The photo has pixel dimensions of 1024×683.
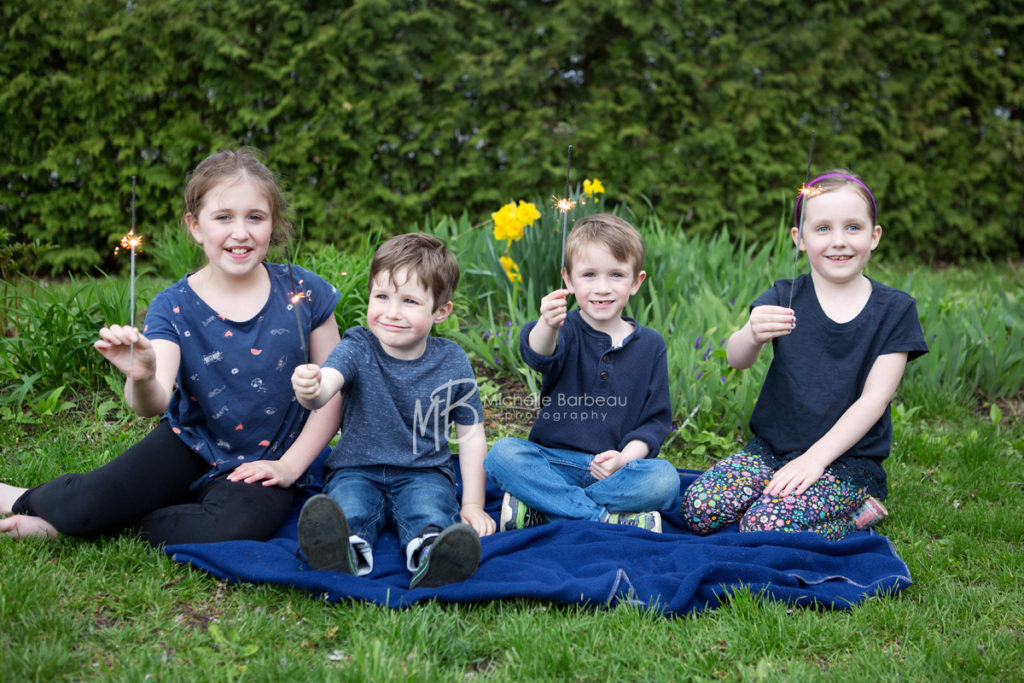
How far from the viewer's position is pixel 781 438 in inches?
107

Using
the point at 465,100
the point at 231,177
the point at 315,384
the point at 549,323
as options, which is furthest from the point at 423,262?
the point at 465,100

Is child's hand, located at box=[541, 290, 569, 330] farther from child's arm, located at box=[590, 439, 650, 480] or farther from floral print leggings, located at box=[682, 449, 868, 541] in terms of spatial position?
floral print leggings, located at box=[682, 449, 868, 541]

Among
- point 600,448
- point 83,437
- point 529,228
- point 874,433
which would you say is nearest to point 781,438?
point 874,433

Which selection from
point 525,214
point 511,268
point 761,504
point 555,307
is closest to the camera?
point 555,307

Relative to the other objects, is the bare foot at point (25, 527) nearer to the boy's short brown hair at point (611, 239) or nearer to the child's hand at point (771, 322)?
the boy's short brown hair at point (611, 239)

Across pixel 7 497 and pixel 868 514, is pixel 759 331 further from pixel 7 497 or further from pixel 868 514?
pixel 7 497

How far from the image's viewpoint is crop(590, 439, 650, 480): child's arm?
8.33ft

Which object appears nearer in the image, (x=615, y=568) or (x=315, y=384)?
(x=315, y=384)

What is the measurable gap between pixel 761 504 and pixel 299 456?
139cm

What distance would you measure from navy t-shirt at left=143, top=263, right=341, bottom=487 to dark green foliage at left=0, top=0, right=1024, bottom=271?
2.28 m

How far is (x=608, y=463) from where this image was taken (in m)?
2.53

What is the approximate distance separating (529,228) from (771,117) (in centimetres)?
282

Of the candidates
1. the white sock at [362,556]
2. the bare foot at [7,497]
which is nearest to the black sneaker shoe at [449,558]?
the white sock at [362,556]

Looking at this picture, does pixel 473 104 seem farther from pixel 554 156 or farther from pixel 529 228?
pixel 529 228
